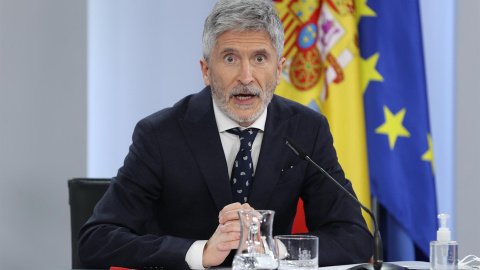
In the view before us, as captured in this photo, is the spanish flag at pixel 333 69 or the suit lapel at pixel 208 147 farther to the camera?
the spanish flag at pixel 333 69

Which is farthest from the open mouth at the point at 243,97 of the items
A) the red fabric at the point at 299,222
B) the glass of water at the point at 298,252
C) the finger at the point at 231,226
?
the glass of water at the point at 298,252

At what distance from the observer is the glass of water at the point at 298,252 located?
153 cm

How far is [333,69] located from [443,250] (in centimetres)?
163

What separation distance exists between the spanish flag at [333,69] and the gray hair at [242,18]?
0.99 m

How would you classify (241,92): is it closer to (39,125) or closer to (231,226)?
(231,226)

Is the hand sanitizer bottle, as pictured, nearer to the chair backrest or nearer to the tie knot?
the tie knot

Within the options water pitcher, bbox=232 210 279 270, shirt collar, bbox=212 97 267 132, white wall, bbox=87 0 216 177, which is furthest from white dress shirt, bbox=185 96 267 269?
white wall, bbox=87 0 216 177

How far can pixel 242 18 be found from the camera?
213 cm

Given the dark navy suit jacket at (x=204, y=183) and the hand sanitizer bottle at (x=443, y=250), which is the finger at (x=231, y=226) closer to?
the dark navy suit jacket at (x=204, y=183)

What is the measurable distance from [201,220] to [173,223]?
0.11 meters

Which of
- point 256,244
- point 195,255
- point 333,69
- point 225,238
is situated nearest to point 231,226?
point 225,238

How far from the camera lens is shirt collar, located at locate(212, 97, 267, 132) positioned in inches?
88.5

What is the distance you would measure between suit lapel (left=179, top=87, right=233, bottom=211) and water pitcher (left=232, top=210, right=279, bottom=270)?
30.9 inches

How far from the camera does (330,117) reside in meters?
3.15
